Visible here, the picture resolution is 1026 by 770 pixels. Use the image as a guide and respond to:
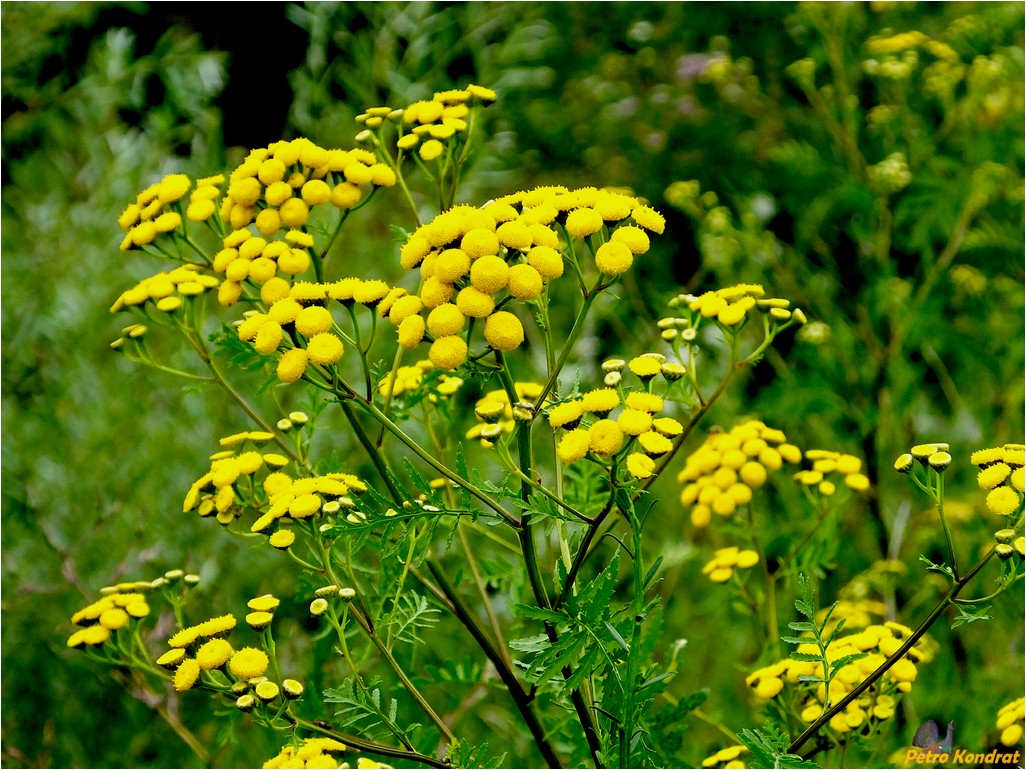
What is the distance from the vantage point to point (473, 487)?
126 cm

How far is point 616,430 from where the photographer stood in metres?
1.22

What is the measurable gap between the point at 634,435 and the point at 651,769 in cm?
48

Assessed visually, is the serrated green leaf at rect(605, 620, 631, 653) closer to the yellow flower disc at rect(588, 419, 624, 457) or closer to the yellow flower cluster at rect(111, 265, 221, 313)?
the yellow flower disc at rect(588, 419, 624, 457)

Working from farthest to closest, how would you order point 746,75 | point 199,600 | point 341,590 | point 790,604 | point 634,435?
point 746,75 → point 199,600 → point 790,604 → point 341,590 → point 634,435

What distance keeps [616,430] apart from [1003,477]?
1.79 ft

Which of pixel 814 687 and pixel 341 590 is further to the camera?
pixel 814 687

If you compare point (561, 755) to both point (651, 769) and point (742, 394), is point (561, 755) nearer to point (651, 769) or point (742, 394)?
point (651, 769)

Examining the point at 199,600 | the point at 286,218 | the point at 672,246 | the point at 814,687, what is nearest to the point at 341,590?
the point at 286,218

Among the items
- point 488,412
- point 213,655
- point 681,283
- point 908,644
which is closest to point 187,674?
point 213,655

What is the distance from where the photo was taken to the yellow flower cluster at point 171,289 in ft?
5.35

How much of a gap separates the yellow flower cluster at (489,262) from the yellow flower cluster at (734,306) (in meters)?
0.28

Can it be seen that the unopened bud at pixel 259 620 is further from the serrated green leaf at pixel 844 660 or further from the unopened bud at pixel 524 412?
the serrated green leaf at pixel 844 660

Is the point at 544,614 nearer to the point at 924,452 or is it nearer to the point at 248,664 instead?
the point at 248,664

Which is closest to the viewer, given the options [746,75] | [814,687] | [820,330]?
[814,687]
